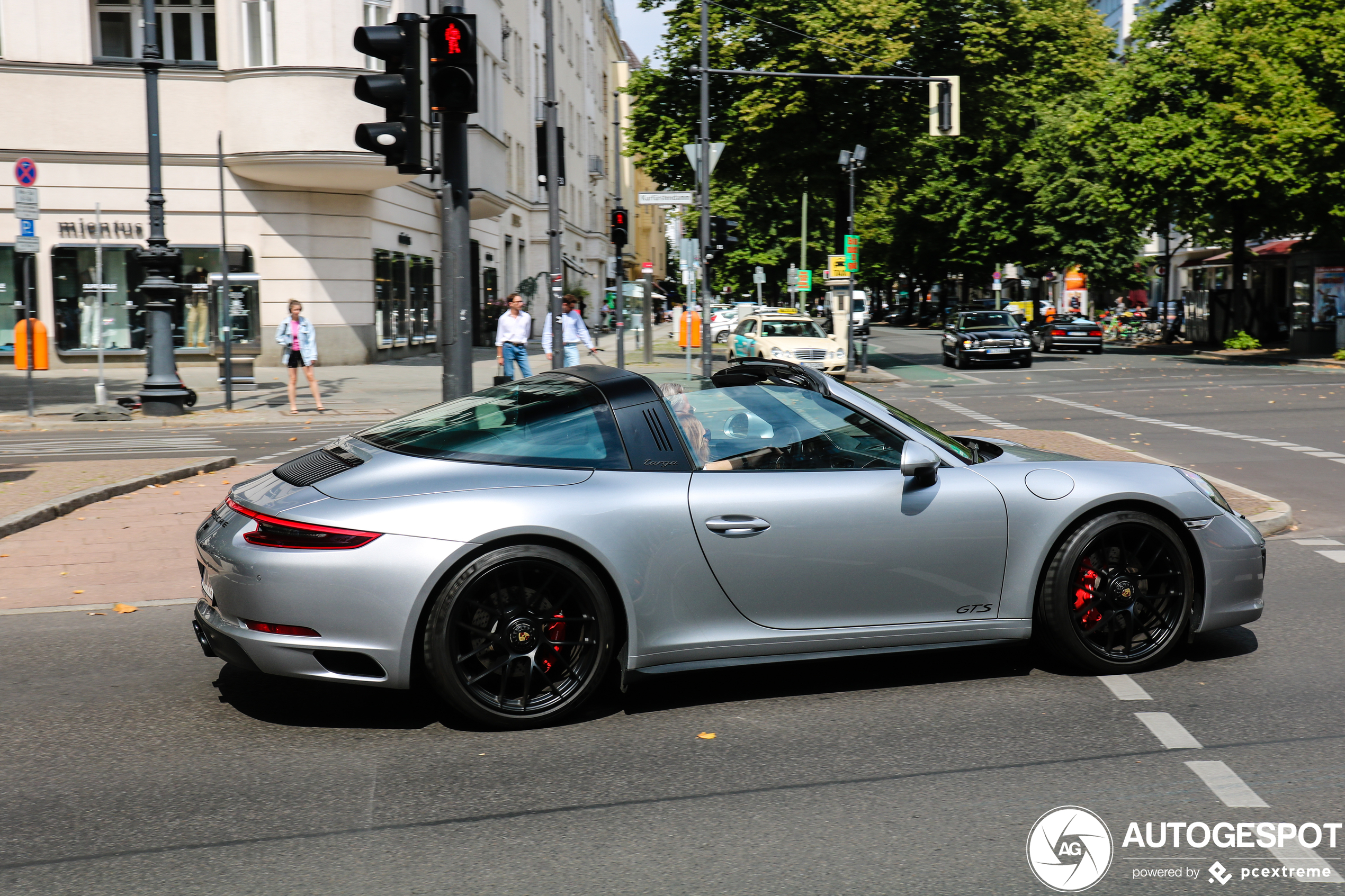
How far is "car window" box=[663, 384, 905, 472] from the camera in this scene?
15.9ft

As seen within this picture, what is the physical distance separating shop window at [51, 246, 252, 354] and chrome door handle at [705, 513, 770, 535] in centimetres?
2546

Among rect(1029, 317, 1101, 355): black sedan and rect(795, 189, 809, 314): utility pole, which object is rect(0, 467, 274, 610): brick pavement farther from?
rect(795, 189, 809, 314): utility pole

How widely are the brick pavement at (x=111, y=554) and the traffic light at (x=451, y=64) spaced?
3284 mm

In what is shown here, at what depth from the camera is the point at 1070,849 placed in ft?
11.3

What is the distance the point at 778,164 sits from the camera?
36219mm

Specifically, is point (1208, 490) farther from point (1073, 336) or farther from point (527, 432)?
point (1073, 336)

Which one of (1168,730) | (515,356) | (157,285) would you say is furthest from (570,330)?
(1168,730)

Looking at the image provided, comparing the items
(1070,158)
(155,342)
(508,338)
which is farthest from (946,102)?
(1070,158)

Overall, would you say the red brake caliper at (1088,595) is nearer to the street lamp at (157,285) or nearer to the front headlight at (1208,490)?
the front headlight at (1208,490)

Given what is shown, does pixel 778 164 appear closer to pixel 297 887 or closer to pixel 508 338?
pixel 508 338

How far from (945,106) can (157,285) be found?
13496 millimetres

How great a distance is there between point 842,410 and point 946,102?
18.8 metres

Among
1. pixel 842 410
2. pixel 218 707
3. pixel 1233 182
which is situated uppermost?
pixel 1233 182

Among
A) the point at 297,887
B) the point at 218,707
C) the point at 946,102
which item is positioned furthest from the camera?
the point at 946,102
